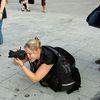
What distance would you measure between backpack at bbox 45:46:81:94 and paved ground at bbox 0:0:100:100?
9 centimetres

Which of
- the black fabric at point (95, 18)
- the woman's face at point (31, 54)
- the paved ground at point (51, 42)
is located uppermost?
the black fabric at point (95, 18)

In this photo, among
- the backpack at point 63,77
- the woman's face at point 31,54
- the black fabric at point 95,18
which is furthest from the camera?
the black fabric at point 95,18

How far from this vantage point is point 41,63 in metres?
4.07

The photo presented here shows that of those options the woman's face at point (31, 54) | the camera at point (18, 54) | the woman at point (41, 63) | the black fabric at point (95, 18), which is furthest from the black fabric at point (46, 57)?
the black fabric at point (95, 18)

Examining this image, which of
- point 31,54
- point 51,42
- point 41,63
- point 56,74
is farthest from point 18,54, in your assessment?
point 51,42

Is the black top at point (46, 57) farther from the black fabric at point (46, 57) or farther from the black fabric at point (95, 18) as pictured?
the black fabric at point (95, 18)

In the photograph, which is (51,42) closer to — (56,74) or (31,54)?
(56,74)

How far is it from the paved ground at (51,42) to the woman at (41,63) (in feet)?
0.62

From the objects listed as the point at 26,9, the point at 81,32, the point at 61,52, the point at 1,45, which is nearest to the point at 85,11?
the point at 26,9

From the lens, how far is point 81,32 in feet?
25.5

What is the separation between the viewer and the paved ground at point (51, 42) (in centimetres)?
424

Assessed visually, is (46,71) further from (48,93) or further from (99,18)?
(99,18)

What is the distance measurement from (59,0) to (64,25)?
251 inches

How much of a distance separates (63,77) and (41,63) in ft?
1.20
